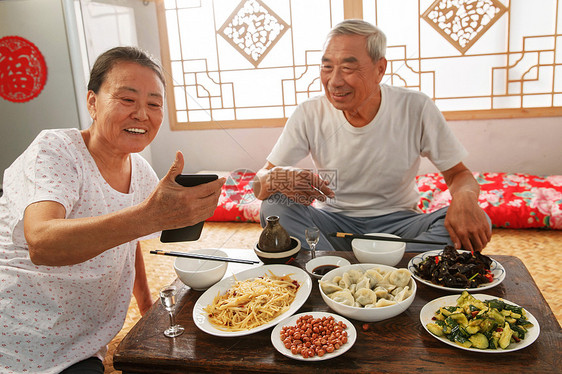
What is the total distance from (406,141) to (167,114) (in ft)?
9.57

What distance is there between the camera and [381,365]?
1014 millimetres

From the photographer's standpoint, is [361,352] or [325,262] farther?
[325,262]

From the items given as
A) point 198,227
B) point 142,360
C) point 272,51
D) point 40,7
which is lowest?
point 142,360

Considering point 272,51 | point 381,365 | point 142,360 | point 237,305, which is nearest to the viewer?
point 381,365

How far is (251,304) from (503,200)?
257 centimetres

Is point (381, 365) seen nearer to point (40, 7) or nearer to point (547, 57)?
point (40, 7)

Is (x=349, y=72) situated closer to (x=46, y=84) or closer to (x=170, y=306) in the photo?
(x=170, y=306)

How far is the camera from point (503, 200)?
10.4 ft

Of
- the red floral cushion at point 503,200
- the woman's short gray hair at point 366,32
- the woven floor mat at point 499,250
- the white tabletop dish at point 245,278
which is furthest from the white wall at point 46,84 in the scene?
the white tabletop dish at point 245,278

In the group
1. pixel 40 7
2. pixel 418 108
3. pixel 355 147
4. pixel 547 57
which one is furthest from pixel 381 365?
pixel 547 57

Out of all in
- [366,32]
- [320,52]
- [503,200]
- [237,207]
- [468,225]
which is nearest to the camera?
[468,225]

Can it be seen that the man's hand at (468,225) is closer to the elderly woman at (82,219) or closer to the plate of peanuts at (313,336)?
the plate of peanuts at (313,336)

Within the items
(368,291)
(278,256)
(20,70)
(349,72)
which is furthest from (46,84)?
(368,291)

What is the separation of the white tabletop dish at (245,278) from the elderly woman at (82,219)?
28cm
